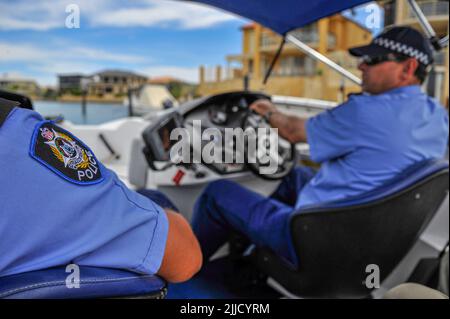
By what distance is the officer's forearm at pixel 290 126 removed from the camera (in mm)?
2068

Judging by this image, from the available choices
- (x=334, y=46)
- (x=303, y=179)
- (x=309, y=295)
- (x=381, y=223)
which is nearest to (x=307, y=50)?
(x=303, y=179)

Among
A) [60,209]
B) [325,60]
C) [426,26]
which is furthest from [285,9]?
[60,209]

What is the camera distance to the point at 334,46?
6219 mm

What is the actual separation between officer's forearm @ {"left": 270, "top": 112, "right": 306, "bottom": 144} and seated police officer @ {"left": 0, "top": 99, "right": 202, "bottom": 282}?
4.24 ft

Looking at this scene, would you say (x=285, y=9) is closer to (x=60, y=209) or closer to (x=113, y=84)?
(x=113, y=84)

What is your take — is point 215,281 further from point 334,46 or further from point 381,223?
point 334,46

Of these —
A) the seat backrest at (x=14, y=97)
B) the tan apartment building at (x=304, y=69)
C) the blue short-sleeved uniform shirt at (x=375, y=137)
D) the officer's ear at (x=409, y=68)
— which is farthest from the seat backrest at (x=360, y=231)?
the seat backrest at (x=14, y=97)

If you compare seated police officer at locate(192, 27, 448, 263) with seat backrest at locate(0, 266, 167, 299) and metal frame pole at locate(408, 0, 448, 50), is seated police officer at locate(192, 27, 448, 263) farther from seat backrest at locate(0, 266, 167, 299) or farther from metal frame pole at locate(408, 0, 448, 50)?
seat backrest at locate(0, 266, 167, 299)

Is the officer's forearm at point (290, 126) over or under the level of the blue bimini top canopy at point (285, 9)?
under

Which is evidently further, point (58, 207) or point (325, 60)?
point (325, 60)

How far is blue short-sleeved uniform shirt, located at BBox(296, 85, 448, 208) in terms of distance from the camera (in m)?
1.75

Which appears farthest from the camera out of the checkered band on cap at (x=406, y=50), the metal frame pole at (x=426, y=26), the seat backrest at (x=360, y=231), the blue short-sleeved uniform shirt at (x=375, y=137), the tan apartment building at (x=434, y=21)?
the tan apartment building at (x=434, y=21)

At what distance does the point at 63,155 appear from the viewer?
2.49 feet

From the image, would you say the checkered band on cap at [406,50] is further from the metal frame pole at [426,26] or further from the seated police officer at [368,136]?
the metal frame pole at [426,26]
